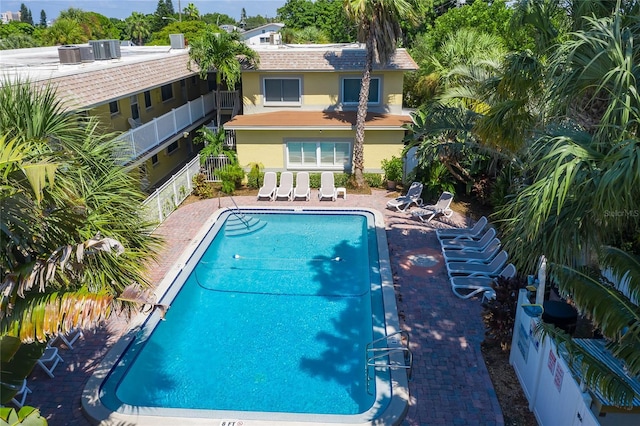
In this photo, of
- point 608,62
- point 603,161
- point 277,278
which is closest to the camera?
point 603,161

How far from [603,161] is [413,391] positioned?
648 centimetres

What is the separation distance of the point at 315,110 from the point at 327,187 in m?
5.49

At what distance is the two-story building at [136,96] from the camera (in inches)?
646

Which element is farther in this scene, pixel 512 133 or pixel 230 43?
pixel 230 43

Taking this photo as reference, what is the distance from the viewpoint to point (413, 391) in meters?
10.4

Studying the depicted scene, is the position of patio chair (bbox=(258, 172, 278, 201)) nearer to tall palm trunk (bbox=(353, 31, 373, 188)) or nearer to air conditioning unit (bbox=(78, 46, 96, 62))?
tall palm trunk (bbox=(353, 31, 373, 188))

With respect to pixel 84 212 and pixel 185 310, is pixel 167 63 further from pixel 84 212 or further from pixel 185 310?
pixel 84 212

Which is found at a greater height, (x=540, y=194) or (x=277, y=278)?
(x=540, y=194)

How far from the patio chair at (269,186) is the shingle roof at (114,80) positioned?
21.2 feet

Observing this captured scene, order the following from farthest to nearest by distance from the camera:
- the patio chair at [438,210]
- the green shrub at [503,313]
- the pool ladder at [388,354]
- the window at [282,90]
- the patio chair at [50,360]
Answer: the window at [282,90]
the patio chair at [438,210]
the green shrub at [503,313]
the pool ladder at [388,354]
the patio chair at [50,360]

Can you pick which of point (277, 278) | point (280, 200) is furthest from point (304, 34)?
point (277, 278)

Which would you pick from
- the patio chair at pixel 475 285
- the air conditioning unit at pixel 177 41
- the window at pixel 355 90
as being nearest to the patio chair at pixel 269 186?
the window at pixel 355 90

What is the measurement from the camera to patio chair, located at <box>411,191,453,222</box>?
1997 centimetres

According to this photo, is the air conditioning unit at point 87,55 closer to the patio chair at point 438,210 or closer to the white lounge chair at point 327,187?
the white lounge chair at point 327,187
